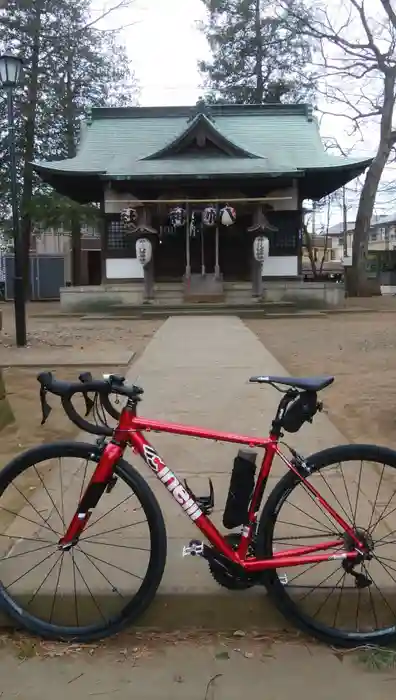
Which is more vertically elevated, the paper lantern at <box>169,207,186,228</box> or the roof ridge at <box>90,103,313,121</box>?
the roof ridge at <box>90,103,313,121</box>

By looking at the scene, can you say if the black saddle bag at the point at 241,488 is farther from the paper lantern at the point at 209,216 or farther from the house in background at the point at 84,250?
the house in background at the point at 84,250

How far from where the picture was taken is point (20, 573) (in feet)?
9.55

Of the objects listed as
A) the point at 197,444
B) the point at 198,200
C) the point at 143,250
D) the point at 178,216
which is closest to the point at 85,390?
the point at 197,444

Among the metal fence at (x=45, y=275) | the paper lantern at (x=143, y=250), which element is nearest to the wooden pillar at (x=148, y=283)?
the paper lantern at (x=143, y=250)

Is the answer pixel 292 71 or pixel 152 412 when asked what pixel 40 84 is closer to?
pixel 292 71

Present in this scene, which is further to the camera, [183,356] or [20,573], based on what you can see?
[183,356]

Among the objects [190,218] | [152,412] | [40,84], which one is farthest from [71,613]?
[40,84]

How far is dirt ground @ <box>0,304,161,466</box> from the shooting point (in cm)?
554

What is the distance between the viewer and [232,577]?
2.60m

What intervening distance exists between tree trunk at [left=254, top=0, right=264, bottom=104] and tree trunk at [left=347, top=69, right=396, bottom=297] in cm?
907

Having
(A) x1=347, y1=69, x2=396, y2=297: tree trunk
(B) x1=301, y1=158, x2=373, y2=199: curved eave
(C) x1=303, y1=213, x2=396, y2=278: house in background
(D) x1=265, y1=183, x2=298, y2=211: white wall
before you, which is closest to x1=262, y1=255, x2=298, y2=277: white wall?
(D) x1=265, y1=183, x2=298, y2=211: white wall

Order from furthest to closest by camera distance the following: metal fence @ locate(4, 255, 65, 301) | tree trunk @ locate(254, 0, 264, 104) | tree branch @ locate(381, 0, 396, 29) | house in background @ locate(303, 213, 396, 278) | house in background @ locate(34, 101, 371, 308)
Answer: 1. house in background @ locate(303, 213, 396, 278)
2. metal fence @ locate(4, 255, 65, 301)
3. tree trunk @ locate(254, 0, 264, 104)
4. tree branch @ locate(381, 0, 396, 29)
5. house in background @ locate(34, 101, 371, 308)

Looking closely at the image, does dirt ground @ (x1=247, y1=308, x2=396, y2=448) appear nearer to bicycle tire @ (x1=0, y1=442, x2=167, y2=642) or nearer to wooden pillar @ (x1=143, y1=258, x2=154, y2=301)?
bicycle tire @ (x1=0, y1=442, x2=167, y2=642)

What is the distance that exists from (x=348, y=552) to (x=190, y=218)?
19.3 m
